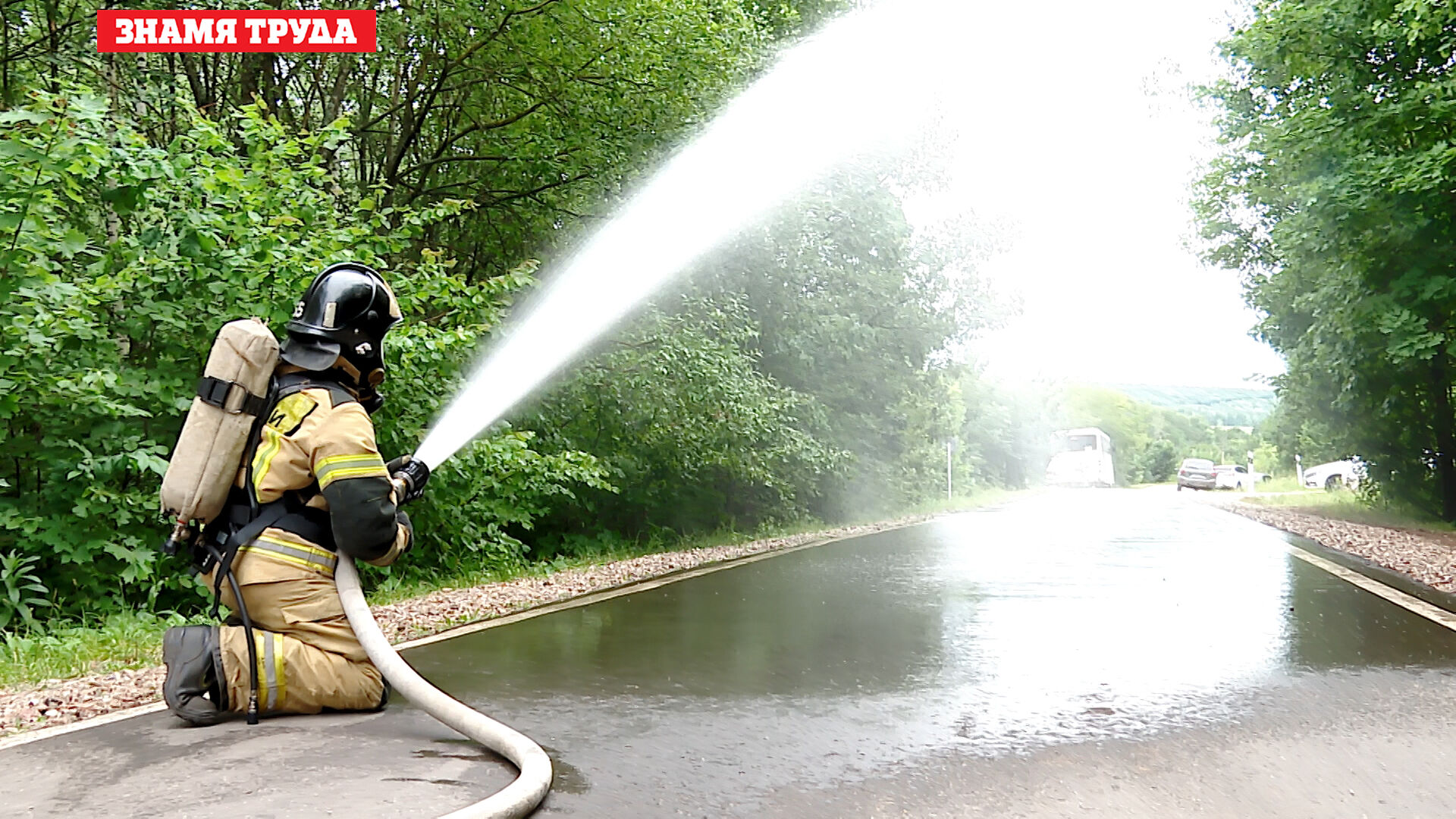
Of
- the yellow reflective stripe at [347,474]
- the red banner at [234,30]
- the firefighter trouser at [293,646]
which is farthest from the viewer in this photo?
the red banner at [234,30]

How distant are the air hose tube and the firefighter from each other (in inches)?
5.3

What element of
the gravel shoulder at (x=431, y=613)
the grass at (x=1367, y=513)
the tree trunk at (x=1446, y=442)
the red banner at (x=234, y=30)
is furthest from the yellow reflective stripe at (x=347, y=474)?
the tree trunk at (x=1446, y=442)

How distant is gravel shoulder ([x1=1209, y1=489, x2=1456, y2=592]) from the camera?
12570mm

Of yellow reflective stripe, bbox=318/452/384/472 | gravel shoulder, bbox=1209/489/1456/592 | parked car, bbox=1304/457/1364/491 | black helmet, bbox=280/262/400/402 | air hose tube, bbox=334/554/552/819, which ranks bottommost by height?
gravel shoulder, bbox=1209/489/1456/592

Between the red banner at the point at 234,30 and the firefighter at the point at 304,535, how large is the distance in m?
8.30

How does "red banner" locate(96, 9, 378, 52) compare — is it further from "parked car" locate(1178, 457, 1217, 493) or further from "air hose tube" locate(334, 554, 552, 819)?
"parked car" locate(1178, 457, 1217, 493)

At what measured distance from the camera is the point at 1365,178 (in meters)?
16.9

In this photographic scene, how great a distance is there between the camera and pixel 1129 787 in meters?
4.18

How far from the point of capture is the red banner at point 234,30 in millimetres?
11766

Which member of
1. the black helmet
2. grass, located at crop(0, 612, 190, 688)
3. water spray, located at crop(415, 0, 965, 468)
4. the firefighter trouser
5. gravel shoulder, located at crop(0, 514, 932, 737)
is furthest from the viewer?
water spray, located at crop(415, 0, 965, 468)

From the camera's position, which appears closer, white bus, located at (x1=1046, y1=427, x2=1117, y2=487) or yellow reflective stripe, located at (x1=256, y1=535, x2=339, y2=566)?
yellow reflective stripe, located at (x1=256, y1=535, x2=339, y2=566)

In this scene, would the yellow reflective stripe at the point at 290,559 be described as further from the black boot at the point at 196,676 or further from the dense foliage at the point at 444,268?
the dense foliage at the point at 444,268

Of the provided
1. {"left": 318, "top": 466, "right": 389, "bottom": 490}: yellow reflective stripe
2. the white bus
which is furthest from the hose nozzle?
the white bus

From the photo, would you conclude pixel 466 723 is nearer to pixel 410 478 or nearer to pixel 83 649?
pixel 410 478
